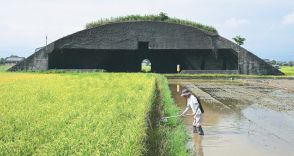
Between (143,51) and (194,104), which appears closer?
(194,104)

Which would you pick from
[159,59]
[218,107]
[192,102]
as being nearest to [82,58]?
[159,59]

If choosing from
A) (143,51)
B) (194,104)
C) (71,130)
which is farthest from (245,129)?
(143,51)

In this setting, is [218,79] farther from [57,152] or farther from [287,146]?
[57,152]

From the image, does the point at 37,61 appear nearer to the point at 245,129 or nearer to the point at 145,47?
the point at 145,47

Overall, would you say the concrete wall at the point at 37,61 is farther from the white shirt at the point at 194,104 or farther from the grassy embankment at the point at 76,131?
the white shirt at the point at 194,104

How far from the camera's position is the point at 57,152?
4.89 m

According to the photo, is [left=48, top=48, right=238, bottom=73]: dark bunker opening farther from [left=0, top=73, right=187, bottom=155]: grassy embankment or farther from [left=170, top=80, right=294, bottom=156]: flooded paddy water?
[left=0, top=73, right=187, bottom=155]: grassy embankment

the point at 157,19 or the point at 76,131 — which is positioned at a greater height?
the point at 157,19

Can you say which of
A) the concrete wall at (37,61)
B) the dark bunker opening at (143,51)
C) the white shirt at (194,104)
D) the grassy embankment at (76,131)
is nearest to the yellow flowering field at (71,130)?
the grassy embankment at (76,131)

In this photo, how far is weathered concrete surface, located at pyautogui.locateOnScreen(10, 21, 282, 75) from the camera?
3728cm

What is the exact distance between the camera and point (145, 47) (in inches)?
1555

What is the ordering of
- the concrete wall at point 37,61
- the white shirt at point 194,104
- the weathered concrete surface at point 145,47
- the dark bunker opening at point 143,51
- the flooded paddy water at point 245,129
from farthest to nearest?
1. the dark bunker opening at point 143,51
2. the weathered concrete surface at point 145,47
3. the concrete wall at point 37,61
4. the white shirt at point 194,104
5. the flooded paddy water at point 245,129

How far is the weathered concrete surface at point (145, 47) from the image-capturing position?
37281 millimetres

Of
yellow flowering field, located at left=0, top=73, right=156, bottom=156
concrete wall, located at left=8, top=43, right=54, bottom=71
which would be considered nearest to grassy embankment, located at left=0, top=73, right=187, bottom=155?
yellow flowering field, located at left=0, top=73, right=156, bottom=156
